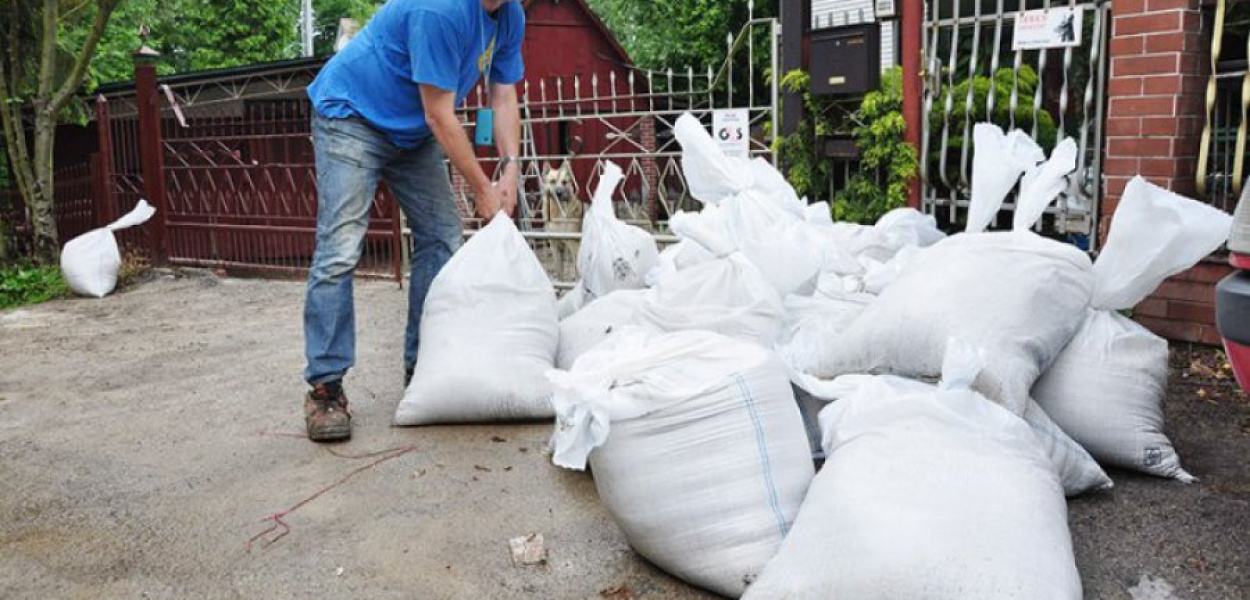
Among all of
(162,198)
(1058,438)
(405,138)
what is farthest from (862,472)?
(162,198)

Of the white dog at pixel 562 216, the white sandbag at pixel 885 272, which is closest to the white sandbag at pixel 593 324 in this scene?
the white sandbag at pixel 885 272

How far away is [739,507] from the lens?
7.07 feet

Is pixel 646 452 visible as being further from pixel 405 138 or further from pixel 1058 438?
pixel 405 138

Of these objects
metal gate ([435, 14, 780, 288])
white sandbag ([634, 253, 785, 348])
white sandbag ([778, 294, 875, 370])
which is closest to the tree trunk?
metal gate ([435, 14, 780, 288])

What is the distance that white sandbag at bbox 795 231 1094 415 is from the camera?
8.30 feet

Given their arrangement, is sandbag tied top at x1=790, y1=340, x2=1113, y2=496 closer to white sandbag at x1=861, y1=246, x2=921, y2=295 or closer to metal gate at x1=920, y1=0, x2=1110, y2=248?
white sandbag at x1=861, y1=246, x2=921, y2=295

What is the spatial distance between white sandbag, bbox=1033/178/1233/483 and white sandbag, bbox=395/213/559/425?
152 cm

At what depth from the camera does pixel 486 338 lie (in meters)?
3.39

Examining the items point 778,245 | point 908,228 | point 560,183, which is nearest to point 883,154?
point 908,228

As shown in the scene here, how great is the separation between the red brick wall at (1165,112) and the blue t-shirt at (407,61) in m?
2.31

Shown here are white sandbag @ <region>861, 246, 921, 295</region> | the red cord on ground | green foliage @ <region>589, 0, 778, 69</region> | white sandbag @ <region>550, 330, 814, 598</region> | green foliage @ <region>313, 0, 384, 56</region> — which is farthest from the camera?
green foliage @ <region>313, 0, 384, 56</region>

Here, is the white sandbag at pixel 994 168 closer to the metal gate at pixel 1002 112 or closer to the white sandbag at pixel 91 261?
the metal gate at pixel 1002 112

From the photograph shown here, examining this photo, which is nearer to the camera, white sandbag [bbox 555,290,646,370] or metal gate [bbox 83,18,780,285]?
white sandbag [bbox 555,290,646,370]

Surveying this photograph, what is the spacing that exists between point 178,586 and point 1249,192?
2270 mm
